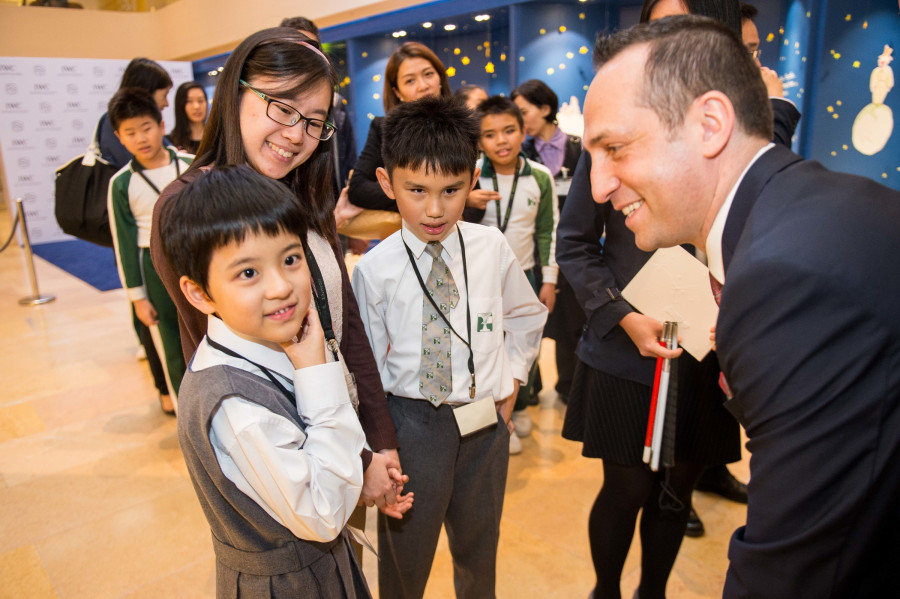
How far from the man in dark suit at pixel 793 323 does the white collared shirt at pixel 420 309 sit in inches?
27.8

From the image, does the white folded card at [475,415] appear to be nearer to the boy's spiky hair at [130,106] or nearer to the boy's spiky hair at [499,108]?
the boy's spiky hair at [499,108]

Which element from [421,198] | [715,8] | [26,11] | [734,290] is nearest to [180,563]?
[421,198]

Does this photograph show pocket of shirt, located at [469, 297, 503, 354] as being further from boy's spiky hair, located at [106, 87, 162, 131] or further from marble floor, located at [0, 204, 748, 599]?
boy's spiky hair, located at [106, 87, 162, 131]

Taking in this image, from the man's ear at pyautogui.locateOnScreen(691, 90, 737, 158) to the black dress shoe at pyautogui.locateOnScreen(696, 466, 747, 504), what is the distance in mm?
2065

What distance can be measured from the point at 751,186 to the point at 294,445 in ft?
2.71

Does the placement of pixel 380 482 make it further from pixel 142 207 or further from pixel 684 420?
pixel 142 207

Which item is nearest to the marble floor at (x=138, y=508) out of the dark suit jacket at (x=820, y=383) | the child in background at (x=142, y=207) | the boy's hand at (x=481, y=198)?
the child in background at (x=142, y=207)

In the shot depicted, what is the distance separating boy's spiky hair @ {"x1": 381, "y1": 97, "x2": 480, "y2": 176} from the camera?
148cm

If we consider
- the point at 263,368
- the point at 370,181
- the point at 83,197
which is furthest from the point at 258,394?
the point at 83,197

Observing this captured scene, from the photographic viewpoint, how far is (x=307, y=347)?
1073mm

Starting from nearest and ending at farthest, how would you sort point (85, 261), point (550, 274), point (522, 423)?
point (550, 274)
point (522, 423)
point (85, 261)

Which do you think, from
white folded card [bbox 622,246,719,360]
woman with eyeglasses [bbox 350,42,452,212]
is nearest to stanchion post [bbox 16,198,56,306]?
woman with eyeglasses [bbox 350,42,452,212]

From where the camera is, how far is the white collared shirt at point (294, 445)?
38.9 inches

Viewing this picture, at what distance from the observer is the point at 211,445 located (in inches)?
39.7
